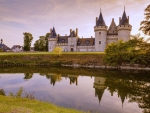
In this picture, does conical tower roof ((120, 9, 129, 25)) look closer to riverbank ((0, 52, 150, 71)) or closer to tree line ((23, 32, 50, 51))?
riverbank ((0, 52, 150, 71))

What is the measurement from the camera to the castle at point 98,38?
40.1m

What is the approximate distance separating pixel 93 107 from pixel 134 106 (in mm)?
2529

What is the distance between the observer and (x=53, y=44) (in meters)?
48.8

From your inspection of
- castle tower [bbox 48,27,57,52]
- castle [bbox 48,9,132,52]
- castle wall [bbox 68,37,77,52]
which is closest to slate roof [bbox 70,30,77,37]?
castle [bbox 48,9,132,52]

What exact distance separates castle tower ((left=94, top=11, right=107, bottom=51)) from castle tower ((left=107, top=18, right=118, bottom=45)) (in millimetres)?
1805

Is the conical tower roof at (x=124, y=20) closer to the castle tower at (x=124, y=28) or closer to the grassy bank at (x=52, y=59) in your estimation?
the castle tower at (x=124, y=28)

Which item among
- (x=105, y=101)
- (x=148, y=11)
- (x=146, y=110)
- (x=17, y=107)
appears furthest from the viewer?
(x=105, y=101)

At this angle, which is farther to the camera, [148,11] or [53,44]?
[53,44]

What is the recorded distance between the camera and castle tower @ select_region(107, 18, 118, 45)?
42.4 m

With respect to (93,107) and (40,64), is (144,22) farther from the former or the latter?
(40,64)

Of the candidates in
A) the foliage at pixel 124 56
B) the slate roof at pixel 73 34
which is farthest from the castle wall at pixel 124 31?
the slate roof at pixel 73 34

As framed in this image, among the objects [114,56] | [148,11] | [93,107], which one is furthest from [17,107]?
[114,56]

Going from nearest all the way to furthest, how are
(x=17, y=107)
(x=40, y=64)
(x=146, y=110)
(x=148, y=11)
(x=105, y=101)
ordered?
1. (x=17, y=107)
2. (x=146, y=110)
3. (x=148, y=11)
4. (x=105, y=101)
5. (x=40, y=64)

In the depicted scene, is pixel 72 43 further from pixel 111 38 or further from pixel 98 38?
pixel 111 38
